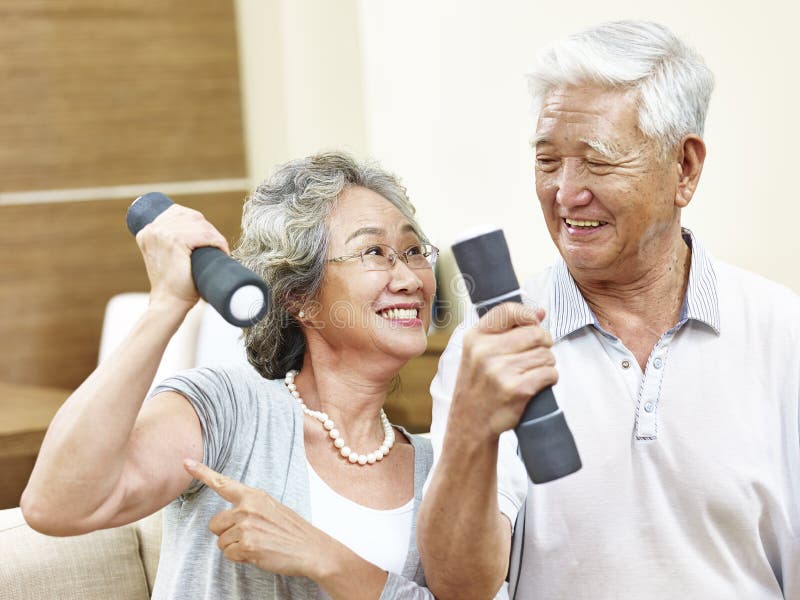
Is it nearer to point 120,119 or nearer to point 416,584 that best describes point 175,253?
point 416,584

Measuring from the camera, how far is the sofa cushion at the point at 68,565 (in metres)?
1.72

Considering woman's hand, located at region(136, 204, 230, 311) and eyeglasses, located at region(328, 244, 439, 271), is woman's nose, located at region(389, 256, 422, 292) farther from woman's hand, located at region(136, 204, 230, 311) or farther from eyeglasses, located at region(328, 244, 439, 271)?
woman's hand, located at region(136, 204, 230, 311)

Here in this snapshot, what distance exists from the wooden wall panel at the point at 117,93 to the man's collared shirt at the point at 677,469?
279cm

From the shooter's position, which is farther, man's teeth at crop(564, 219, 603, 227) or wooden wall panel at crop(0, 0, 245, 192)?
wooden wall panel at crop(0, 0, 245, 192)

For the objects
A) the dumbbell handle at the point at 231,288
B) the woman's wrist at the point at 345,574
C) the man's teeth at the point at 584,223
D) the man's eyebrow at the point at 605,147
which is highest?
the man's eyebrow at the point at 605,147

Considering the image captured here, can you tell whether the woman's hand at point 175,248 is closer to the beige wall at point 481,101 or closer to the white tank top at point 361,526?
the white tank top at point 361,526

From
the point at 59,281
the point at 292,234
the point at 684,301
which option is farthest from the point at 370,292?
the point at 59,281

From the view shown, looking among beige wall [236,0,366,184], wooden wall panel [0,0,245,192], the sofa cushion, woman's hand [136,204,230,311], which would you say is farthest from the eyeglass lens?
wooden wall panel [0,0,245,192]

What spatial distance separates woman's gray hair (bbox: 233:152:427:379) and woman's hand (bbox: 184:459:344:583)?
13.7 inches

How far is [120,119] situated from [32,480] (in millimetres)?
2913

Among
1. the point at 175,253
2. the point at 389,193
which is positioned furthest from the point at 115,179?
the point at 175,253

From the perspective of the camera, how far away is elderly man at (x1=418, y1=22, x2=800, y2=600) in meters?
1.45

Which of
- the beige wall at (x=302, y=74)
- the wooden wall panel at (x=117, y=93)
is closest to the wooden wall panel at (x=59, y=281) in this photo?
the wooden wall panel at (x=117, y=93)

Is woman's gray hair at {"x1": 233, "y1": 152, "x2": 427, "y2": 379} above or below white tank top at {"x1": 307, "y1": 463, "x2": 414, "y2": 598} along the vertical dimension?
above
